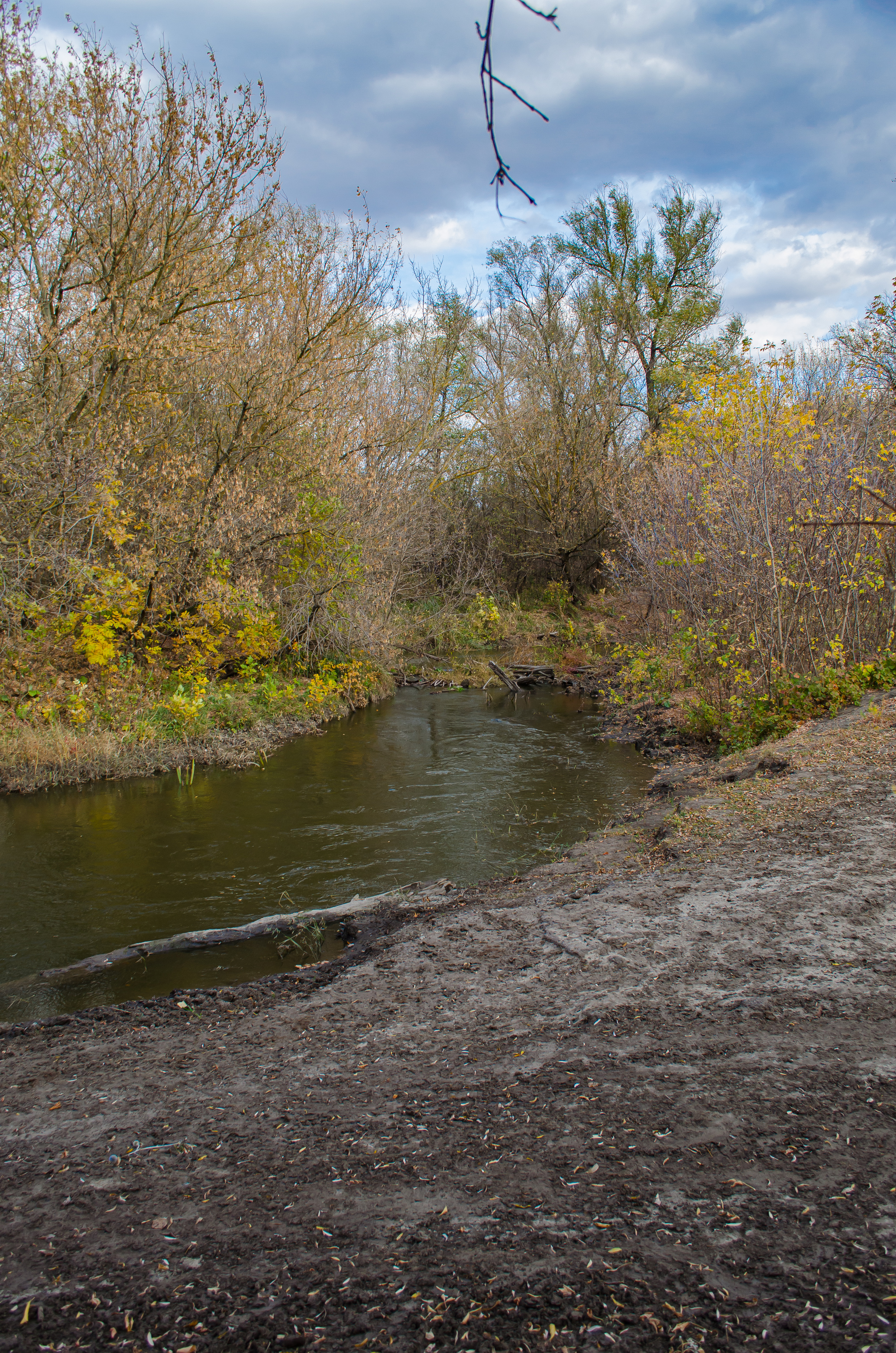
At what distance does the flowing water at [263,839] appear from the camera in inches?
247

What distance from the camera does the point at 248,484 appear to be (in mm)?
15031

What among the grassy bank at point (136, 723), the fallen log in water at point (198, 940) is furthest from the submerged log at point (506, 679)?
the fallen log in water at point (198, 940)

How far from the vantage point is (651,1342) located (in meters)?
2.03

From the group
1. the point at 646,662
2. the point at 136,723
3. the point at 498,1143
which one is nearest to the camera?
the point at 498,1143

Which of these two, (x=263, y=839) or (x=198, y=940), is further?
(x=263, y=839)

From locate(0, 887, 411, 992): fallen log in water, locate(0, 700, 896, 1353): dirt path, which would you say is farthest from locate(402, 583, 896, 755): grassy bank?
locate(0, 887, 411, 992): fallen log in water

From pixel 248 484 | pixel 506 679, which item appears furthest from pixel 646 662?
pixel 248 484

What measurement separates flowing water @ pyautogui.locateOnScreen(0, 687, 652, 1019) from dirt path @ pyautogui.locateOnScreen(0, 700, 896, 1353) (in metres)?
1.71

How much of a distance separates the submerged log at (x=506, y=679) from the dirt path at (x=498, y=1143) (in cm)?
1431

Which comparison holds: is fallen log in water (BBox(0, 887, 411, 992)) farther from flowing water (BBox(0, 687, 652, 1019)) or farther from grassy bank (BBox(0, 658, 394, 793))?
grassy bank (BBox(0, 658, 394, 793))

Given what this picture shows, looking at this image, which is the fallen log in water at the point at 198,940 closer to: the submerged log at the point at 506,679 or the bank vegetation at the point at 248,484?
the bank vegetation at the point at 248,484

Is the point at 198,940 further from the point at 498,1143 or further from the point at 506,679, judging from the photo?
the point at 506,679

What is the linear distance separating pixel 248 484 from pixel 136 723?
17.1 feet

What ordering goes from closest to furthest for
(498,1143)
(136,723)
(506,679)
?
1. (498,1143)
2. (136,723)
3. (506,679)
